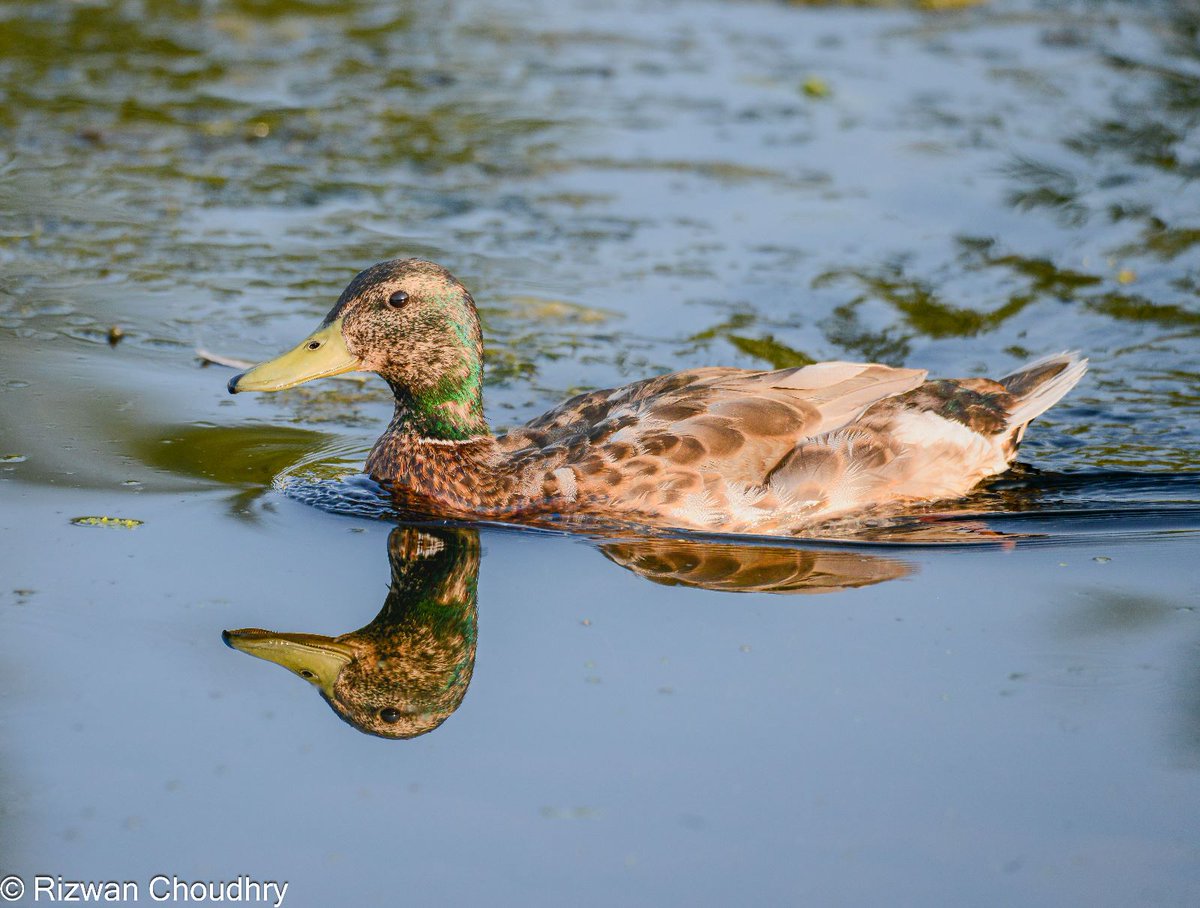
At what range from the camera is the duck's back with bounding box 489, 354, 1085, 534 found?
6.75 meters

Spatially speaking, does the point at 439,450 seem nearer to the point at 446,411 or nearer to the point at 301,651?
the point at 446,411

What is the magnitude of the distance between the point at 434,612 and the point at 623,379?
2.89 meters

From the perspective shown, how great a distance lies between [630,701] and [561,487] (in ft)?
5.53

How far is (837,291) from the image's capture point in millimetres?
9922

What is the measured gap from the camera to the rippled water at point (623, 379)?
475cm

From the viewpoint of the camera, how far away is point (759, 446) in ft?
22.3

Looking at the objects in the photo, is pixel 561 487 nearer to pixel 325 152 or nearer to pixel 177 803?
pixel 177 803

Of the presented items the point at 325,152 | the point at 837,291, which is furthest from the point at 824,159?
the point at 325,152

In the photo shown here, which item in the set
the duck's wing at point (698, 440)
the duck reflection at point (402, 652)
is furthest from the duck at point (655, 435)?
the duck reflection at point (402, 652)

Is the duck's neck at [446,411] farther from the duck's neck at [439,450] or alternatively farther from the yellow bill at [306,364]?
the yellow bill at [306,364]

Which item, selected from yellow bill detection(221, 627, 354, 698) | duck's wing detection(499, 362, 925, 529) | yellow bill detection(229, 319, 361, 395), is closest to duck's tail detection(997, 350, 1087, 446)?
duck's wing detection(499, 362, 925, 529)

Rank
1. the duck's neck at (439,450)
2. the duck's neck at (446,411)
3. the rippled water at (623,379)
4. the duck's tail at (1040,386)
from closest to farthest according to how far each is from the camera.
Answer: the rippled water at (623,379) → the duck's neck at (439,450) → the duck's neck at (446,411) → the duck's tail at (1040,386)

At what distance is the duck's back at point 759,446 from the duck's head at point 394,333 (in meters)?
0.50

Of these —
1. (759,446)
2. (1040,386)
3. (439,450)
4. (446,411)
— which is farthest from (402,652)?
(1040,386)
